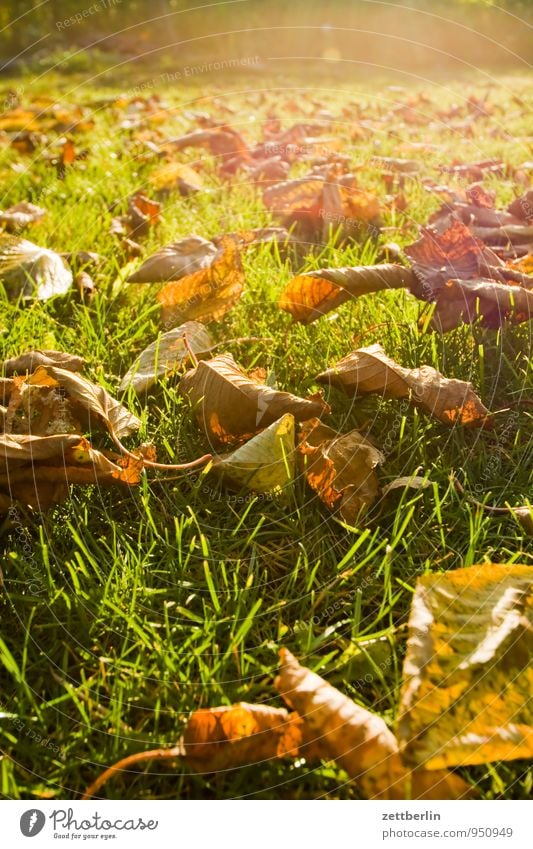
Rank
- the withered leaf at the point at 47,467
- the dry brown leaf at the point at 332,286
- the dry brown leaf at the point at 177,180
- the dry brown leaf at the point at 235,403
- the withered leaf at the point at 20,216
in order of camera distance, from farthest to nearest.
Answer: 1. the dry brown leaf at the point at 177,180
2. the withered leaf at the point at 20,216
3. the dry brown leaf at the point at 332,286
4. the dry brown leaf at the point at 235,403
5. the withered leaf at the point at 47,467

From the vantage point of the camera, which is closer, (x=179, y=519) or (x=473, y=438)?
(x=179, y=519)

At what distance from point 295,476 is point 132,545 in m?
0.35

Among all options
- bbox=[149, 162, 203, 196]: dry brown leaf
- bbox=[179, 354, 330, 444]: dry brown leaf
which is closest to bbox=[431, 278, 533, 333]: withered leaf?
bbox=[179, 354, 330, 444]: dry brown leaf

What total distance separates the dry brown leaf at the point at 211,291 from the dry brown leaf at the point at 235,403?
440 millimetres

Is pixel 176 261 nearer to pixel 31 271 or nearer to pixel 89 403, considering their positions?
pixel 31 271

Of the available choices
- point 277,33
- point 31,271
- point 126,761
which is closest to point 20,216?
point 31,271

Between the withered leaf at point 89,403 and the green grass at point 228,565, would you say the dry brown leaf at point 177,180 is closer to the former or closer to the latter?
the green grass at point 228,565

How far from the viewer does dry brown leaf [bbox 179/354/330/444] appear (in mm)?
1445

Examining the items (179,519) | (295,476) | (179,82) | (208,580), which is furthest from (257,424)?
(179,82)

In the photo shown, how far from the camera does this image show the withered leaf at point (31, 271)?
7.02ft

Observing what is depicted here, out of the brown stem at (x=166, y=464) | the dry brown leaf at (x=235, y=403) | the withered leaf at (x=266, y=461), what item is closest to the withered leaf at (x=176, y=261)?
the dry brown leaf at (x=235, y=403)

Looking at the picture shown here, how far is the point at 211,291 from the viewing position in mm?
1997

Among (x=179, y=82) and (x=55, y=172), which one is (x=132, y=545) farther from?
(x=179, y=82)

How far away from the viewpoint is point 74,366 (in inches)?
64.3
